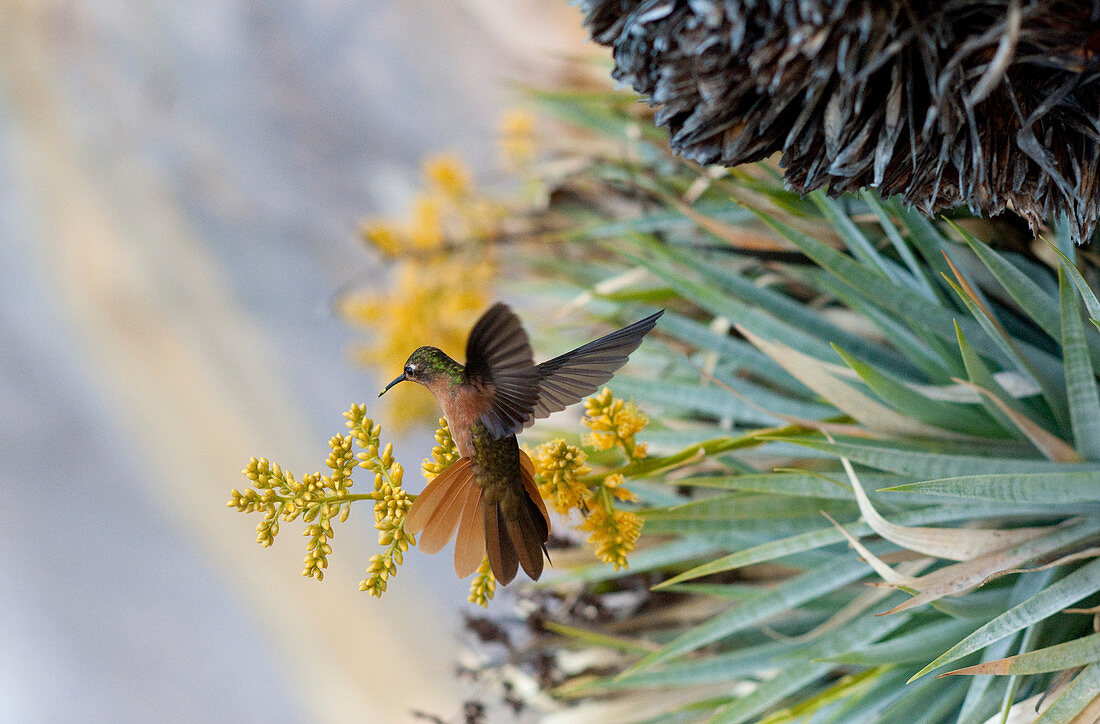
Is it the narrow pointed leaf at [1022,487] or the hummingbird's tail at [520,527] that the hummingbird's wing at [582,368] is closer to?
the hummingbird's tail at [520,527]

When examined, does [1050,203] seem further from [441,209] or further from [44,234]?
[44,234]

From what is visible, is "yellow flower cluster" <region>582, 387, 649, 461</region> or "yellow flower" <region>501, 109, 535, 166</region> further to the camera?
"yellow flower" <region>501, 109, 535, 166</region>

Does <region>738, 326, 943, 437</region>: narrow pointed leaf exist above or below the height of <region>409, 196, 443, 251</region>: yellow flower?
below

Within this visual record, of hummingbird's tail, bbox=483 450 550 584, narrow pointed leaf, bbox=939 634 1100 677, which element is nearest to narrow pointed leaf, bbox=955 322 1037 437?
narrow pointed leaf, bbox=939 634 1100 677

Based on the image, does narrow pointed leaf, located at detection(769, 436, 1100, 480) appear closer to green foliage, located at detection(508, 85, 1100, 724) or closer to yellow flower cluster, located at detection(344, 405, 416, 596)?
green foliage, located at detection(508, 85, 1100, 724)

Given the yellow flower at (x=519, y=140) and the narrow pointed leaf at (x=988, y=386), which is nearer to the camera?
the narrow pointed leaf at (x=988, y=386)

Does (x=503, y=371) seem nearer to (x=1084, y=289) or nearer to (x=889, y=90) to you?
(x=889, y=90)

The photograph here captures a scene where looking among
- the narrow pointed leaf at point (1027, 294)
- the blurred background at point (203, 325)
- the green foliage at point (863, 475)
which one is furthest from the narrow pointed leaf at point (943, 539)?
the blurred background at point (203, 325)

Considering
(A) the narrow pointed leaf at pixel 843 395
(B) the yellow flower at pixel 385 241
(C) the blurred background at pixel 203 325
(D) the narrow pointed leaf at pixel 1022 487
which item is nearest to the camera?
(D) the narrow pointed leaf at pixel 1022 487
